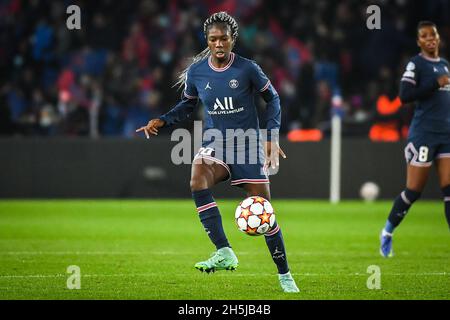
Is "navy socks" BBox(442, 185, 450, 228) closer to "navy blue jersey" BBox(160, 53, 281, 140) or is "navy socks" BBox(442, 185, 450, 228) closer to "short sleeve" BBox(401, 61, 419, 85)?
"short sleeve" BBox(401, 61, 419, 85)

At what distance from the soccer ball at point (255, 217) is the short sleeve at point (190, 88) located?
1.14 m

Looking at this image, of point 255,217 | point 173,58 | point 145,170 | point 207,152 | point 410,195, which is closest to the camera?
point 255,217

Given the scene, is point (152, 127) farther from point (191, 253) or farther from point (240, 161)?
point (191, 253)

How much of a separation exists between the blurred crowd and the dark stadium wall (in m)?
0.54

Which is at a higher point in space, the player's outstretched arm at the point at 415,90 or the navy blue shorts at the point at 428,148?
the player's outstretched arm at the point at 415,90

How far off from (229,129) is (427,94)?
9.13 ft

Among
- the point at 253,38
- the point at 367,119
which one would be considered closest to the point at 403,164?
the point at 367,119

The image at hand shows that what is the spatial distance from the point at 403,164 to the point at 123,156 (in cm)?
524

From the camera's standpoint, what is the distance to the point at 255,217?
745 centimetres

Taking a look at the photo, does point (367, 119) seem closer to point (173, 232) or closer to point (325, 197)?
point (325, 197)

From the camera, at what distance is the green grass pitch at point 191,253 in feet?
25.0

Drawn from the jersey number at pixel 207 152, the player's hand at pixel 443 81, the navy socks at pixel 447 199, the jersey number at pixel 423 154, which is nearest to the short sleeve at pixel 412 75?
the player's hand at pixel 443 81

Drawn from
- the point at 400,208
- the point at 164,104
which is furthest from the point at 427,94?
the point at 164,104

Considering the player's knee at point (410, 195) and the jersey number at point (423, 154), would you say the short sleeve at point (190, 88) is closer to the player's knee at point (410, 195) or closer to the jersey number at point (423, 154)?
the jersey number at point (423, 154)
